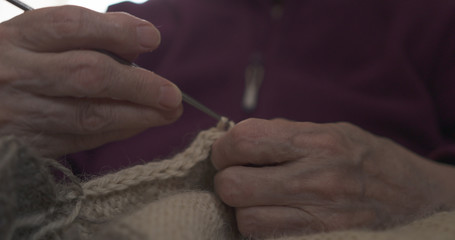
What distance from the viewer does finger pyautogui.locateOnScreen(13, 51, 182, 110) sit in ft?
1.37

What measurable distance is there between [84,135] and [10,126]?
0.33 ft

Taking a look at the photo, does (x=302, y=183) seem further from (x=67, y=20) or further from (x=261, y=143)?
(x=67, y=20)

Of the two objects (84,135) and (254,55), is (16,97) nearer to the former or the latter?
(84,135)

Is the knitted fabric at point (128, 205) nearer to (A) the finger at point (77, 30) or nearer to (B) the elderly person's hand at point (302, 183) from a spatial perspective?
(B) the elderly person's hand at point (302, 183)

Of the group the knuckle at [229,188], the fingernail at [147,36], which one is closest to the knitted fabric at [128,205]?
the knuckle at [229,188]

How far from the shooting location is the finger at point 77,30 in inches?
16.0

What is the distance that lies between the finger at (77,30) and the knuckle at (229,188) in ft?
0.70

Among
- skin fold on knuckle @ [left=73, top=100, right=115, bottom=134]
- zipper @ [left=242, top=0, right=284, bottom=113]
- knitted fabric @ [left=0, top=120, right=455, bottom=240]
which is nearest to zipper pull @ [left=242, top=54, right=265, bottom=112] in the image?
zipper @ [left=242, top=0, right=284, bottom=113]

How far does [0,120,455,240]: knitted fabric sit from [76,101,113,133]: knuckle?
0.31 ft

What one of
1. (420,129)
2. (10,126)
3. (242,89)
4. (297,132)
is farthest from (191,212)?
(420,129)

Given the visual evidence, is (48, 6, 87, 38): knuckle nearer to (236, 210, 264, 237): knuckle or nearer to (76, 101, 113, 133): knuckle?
(76, 101, 113, 133): knuckle

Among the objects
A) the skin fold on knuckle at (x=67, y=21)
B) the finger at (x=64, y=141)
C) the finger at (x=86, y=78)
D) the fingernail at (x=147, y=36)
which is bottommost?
the finger at (x=64, y=141)

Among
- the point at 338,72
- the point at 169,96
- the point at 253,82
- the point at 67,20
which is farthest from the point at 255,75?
the point at 67,20

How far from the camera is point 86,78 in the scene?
1.37ft
